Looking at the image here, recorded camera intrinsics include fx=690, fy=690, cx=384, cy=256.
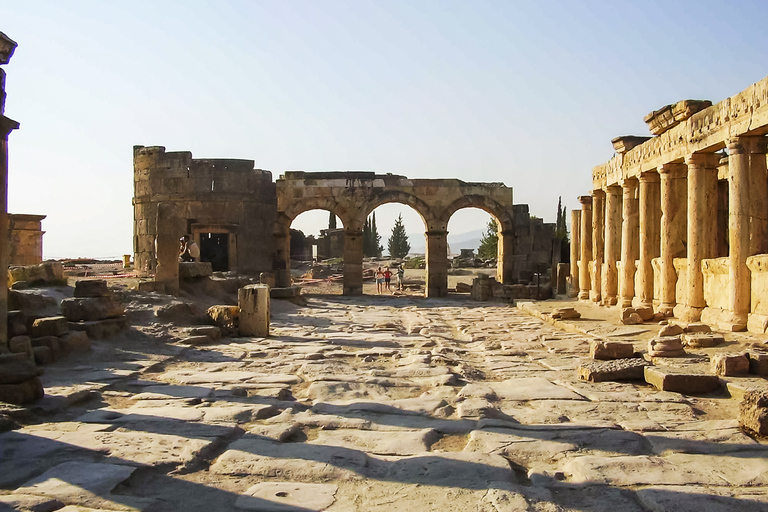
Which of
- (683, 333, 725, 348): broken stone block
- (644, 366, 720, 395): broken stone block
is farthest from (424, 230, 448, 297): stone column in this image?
(644, 366, 720, 395): broken stone block

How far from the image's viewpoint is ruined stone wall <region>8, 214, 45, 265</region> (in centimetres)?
2275

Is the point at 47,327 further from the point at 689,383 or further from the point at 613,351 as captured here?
the point at 689,383

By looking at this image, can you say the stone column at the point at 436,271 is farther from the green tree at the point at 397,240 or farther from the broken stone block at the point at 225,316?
the green tree at the point at 397,240

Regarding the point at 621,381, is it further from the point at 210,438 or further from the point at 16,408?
the point at 16,408

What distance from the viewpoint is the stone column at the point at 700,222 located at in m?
11.1

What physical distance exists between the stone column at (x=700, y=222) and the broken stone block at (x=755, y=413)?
21.1 feet

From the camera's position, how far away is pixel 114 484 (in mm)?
A: 3867

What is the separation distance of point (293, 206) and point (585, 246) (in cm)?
1131

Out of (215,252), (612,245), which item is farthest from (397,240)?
(612,245)

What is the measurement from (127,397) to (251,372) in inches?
65.0

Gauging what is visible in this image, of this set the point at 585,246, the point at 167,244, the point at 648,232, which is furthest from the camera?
the point at 585,246

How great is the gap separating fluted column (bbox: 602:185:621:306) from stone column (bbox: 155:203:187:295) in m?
9.44

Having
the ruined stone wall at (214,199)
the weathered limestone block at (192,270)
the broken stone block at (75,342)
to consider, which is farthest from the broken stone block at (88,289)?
the ruined stone wall at (214,199)

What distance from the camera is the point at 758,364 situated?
6750 mm
